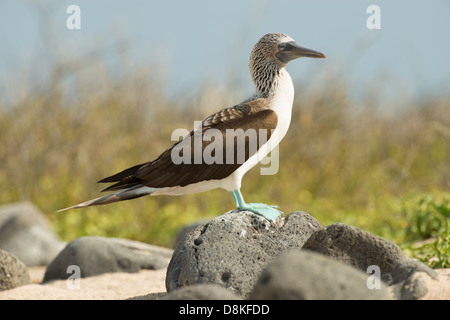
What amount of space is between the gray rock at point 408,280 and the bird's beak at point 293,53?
1705 mm

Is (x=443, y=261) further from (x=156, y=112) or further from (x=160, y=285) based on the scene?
(x=156, y=112)

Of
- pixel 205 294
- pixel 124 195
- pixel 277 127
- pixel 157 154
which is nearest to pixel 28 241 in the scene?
pixel 157 154

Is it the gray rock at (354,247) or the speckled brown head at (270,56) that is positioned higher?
the speckled brown head at (270,56)

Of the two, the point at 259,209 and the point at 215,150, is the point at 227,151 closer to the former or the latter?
the point at 215,150

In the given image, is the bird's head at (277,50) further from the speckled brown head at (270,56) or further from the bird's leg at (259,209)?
the bird's leg at (259,209)

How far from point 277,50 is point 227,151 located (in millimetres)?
927

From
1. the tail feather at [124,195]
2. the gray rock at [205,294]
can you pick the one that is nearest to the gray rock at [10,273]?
the tail feather at [124,195]

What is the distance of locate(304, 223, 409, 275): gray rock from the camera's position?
4145mm

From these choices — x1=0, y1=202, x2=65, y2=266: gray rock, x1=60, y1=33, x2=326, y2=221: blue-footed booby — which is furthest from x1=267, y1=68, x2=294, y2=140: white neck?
→ x1=0, y1=202, x2=65, y2=266: gray rock

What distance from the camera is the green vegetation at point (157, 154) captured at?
30.7ft

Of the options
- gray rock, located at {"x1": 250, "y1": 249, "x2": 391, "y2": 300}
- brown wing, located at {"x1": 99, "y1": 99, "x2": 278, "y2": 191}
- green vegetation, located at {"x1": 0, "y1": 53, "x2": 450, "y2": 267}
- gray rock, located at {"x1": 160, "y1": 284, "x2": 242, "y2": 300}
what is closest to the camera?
gray rock, located at {"x1": 250, "y1": 249, "x2": 391, "y2": 300}

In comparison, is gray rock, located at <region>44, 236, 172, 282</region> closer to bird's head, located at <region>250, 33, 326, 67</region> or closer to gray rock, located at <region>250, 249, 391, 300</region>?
bird's head, located at <region>250, 33, 326, 67</region>

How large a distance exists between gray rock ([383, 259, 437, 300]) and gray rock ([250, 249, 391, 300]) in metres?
0.50
